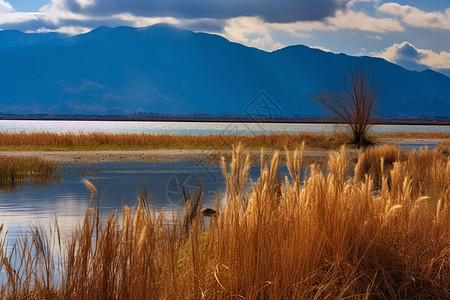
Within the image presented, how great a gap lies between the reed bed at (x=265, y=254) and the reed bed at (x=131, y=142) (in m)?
21.6

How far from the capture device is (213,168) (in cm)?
2023

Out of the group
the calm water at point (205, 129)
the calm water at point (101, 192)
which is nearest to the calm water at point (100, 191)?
the calm water at point (101, 192)

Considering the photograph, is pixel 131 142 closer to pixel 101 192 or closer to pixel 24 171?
pixel 24 171

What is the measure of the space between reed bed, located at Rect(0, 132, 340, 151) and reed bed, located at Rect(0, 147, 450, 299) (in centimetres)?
2156

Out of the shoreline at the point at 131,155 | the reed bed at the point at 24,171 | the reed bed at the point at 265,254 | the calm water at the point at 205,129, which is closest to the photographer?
the reed bed at the point at 265,254

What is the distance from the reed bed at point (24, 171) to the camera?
1484 centimetres

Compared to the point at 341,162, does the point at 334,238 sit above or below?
below

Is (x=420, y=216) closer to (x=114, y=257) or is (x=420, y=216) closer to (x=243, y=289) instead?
(x=243, y=289)

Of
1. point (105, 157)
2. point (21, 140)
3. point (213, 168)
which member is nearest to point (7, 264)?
point (213, 168)

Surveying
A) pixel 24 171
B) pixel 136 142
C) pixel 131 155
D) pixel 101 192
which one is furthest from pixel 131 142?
pixel 101 192

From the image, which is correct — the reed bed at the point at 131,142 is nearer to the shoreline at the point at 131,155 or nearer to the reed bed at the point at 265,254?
the shoreline at the point at 131,155

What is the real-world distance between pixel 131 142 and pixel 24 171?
1246 cm

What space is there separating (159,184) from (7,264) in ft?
38.7

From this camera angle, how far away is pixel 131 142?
2847 cm
